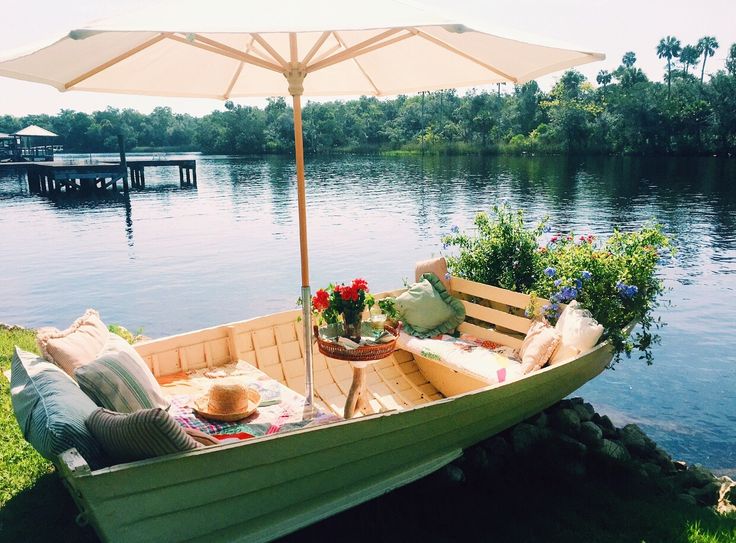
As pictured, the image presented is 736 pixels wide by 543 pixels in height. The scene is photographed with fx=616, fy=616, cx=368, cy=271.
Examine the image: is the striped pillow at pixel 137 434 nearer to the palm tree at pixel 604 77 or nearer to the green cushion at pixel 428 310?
the green cushion at pixel 428 310

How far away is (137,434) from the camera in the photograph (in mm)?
2717

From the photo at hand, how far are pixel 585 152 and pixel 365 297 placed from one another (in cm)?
6134

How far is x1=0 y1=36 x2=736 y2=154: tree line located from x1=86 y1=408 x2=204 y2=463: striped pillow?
2331 inches

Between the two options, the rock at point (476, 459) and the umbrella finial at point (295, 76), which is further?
the rock at point (476, 459)

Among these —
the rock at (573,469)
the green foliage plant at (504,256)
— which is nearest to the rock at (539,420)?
the rock at (573,469)

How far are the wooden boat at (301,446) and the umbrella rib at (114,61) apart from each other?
1865mm

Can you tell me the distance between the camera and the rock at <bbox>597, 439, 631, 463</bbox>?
513cm

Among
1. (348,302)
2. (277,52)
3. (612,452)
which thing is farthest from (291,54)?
(612,452)

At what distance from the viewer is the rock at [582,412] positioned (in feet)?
18.6

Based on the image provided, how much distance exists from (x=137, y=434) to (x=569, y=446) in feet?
12.0

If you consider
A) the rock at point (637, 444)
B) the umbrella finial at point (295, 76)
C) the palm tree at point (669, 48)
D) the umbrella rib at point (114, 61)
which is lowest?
the rock at point (637, 444)

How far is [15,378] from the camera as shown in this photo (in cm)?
343

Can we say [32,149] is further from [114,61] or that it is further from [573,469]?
[573,469]

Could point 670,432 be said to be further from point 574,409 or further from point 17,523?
point 17,523
